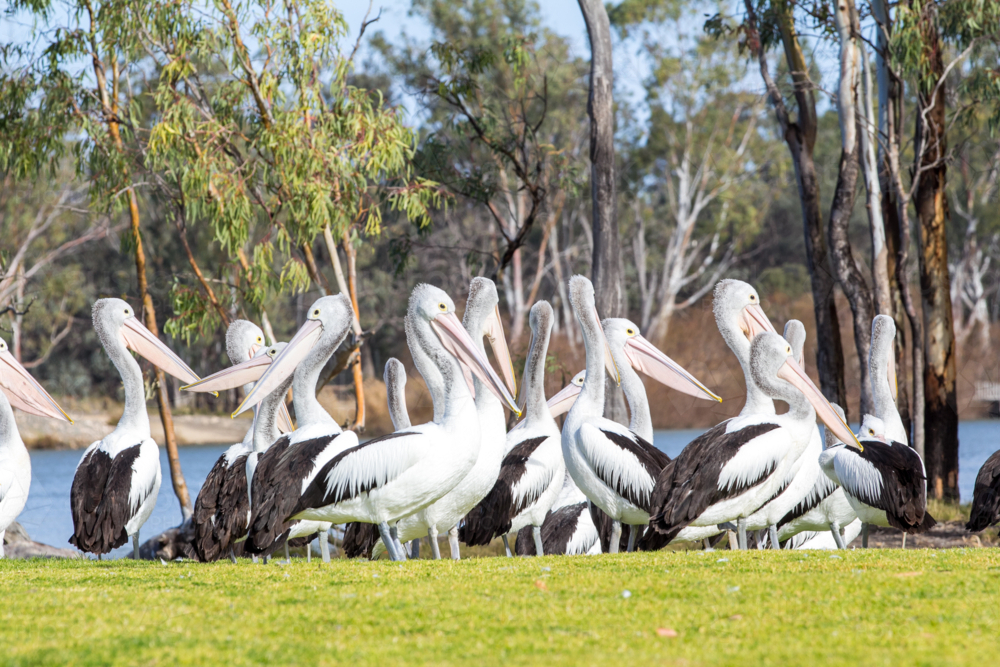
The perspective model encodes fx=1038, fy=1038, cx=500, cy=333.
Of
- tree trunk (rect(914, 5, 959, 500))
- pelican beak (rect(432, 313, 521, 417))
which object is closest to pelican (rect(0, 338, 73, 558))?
pelican beak (rect(432, 313, 521, 417))

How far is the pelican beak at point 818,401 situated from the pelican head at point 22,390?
6141mm

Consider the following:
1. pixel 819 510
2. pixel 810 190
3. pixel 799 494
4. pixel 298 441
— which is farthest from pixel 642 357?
pixel 810 190

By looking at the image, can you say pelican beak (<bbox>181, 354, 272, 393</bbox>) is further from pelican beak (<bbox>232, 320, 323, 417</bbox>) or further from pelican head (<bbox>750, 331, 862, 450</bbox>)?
pelican head (<bbox>750, 331, 862, 450</bbox>)

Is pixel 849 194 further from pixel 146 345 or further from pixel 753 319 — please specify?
pixel 146 345

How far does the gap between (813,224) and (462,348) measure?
8824 millimetres

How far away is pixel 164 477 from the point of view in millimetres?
26547

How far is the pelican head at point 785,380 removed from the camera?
7082 mm

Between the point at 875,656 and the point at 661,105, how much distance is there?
2956 centimetres

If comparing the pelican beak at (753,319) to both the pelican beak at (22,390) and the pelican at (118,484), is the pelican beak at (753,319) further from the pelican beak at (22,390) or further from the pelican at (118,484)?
the pelican beak at (22,390)

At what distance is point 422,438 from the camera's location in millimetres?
6105

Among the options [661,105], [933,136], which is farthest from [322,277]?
[661,105]

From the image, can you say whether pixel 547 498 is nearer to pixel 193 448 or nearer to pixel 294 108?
pixel 294 108

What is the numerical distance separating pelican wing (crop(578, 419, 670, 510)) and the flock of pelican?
11 mm

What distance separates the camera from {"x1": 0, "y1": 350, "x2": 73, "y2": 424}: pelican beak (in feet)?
30.1
